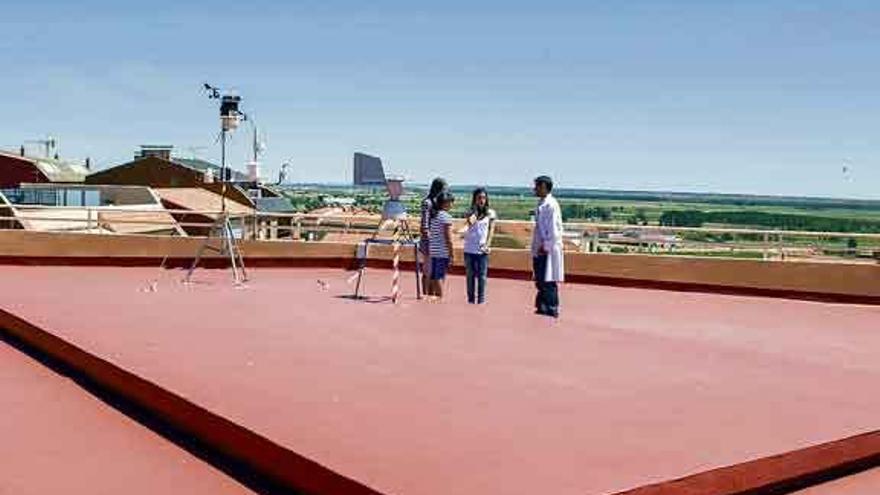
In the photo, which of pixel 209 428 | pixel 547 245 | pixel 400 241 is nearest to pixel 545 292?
pixel 547 245

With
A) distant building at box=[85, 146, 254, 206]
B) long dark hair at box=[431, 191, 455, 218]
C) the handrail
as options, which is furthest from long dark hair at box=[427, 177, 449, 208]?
distant building at box=[85, 146, 254, 206]

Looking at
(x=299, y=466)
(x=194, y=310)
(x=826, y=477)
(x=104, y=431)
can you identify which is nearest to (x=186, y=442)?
(x=104, y=431)

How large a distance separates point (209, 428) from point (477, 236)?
5525mm

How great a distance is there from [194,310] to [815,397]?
521 cm

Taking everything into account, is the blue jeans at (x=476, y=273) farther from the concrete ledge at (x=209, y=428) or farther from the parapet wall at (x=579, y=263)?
the concrete ledge at (x=209, y=428)

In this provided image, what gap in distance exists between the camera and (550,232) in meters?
8.53

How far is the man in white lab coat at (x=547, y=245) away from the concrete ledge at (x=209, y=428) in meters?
4.17

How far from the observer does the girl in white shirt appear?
379 inches

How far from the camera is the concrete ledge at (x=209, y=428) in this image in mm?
3570

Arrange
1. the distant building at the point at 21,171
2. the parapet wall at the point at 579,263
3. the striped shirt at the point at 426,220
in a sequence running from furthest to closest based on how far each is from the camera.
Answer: the distant building at the point at 21,171 < the parapet wall at the point at 579,263 < the striped shirt at the point at 426,220

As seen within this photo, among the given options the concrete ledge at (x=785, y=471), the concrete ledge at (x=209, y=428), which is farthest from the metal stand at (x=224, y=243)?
the concrete ledge at (x=785, y=471)

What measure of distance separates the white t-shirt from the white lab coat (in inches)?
41.8

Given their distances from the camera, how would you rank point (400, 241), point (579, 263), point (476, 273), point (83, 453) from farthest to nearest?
1. point (579, 263)
2. point (400, 241)
3. point (476, 273)
4. point (83, 453)

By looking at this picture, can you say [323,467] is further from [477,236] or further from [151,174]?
[151,174]
